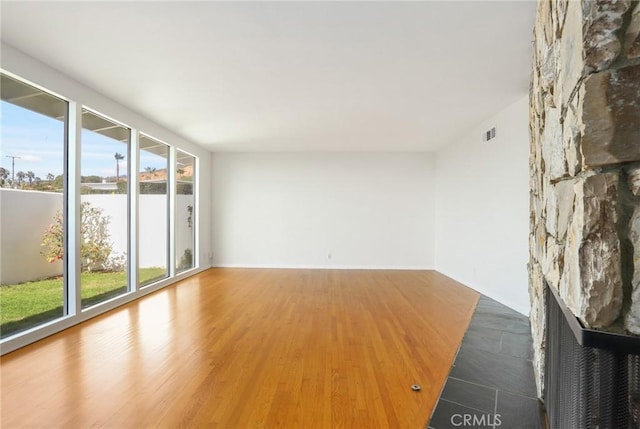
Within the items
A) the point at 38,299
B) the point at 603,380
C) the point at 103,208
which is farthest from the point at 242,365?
the point at 103,208

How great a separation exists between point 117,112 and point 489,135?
5375 millimetres

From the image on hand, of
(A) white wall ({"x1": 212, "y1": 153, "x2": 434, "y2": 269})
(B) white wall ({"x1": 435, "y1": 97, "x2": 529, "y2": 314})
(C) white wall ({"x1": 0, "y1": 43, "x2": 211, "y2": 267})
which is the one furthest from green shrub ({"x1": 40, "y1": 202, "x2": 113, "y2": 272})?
(B) white wall ({"x1": 435, "y1": 97, "x2": 529, "y2": 314})

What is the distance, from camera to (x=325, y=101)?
370 cm

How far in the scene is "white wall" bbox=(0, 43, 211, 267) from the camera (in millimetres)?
2664

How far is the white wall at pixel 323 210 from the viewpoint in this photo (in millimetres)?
6789

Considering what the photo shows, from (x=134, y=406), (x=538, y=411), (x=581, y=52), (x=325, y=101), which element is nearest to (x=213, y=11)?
(x=325, y=101)

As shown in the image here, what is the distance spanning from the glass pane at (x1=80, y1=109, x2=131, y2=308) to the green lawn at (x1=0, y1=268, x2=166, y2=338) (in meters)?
0.01

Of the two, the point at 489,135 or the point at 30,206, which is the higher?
the point at 489,135

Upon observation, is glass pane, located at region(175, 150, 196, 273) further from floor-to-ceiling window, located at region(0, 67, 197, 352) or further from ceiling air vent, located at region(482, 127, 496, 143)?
ceiling air vent, located at region(482, 127, 496, 143)

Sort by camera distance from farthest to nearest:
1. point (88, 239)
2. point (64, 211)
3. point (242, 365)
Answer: point (88, 239) < point (64, 211) < point (242, 365)

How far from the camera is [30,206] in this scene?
2889 mm

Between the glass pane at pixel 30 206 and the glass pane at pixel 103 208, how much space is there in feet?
0.85

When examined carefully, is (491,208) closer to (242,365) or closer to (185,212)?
(242,365)

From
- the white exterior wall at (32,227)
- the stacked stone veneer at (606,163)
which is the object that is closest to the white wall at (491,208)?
the stacked stone veneer at (606,163)
